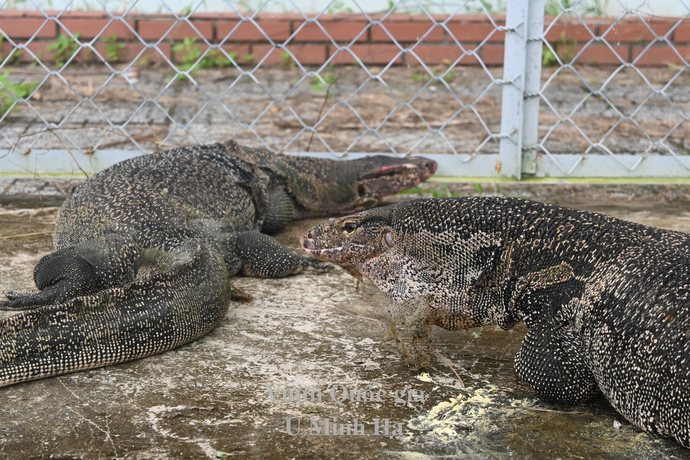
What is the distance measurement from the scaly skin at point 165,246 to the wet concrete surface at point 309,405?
0.13 m

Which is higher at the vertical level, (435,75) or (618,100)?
(435,75)

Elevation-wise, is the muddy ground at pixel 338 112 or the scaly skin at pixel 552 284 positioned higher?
the muddy ground at pixel 338 112

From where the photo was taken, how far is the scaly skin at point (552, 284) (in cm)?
A: 257

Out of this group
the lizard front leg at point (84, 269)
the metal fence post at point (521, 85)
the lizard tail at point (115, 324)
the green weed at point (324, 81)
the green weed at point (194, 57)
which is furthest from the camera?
the green weed at point (194, 57)

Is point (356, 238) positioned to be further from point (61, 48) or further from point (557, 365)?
point (61, 48)

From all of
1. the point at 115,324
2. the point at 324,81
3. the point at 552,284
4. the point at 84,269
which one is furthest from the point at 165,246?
the point at 324,81

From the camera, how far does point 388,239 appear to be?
313cm

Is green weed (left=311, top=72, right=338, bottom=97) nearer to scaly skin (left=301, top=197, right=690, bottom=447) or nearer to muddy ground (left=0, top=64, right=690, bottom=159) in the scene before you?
muddy ground (left=0, top=64, right=690, bottom=159)

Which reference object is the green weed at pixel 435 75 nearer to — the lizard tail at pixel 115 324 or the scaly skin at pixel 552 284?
the lizard tail at pixel 115 324

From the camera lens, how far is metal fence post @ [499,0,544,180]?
5469 mm

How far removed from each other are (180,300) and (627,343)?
1904 millimetres

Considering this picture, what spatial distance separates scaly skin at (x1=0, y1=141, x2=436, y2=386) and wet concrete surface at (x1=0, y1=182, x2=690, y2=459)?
0.13 metres

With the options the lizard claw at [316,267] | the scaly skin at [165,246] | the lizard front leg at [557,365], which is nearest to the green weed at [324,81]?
the scaly skin at [165,246]

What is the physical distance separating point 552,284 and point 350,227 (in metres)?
0.85
